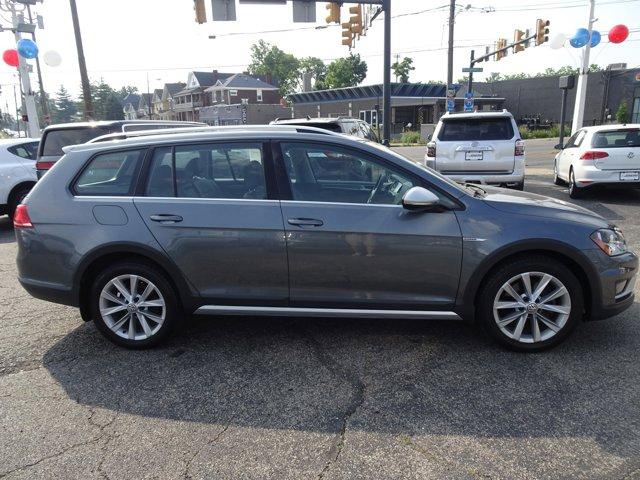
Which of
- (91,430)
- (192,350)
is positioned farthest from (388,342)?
(91,430)

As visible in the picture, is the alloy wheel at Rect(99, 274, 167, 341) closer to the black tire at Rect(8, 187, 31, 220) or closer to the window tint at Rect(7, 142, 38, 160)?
the black tire at Rect(8, 187, 31, 220)

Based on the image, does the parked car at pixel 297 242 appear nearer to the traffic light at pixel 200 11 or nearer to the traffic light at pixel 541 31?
the traffic light at pixel 200 11

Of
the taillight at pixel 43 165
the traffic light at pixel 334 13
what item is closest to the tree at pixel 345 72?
the traffic light at pixel 334 13

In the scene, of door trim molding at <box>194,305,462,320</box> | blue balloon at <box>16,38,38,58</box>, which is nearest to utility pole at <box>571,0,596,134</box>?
door trim molding at <box>194,305,462,320</box>

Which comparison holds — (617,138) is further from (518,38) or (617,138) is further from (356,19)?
(518,38)

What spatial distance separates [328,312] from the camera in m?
3.78

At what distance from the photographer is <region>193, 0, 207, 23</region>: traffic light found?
14.1 m

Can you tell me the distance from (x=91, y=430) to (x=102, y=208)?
169 cm

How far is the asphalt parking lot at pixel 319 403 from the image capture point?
2.64m

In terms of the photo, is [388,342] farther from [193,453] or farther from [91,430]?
[91,430]

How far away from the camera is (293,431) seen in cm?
292

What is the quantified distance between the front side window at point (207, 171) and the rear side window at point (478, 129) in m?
6.52

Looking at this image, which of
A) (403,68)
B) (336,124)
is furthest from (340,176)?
(403,68)

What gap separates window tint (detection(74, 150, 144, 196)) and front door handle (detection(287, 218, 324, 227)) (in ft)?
4.41
